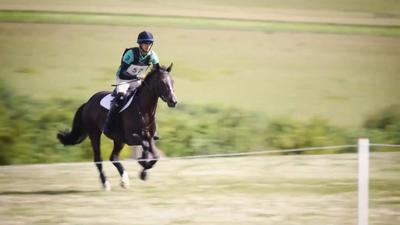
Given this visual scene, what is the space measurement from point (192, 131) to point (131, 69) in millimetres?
1141

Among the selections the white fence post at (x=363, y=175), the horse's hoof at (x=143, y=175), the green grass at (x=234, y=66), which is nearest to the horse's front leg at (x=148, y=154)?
the horse's hoof at (x=143, y=175)

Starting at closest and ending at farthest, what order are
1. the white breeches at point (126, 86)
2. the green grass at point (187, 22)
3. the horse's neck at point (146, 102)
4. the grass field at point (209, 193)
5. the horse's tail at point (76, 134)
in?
the grass field at point (209, 193), the horse's neck at point (146, 102), the white breeches at point (126, 86), the horse's tail at point (76, 134), the green grass at point (187, 22)

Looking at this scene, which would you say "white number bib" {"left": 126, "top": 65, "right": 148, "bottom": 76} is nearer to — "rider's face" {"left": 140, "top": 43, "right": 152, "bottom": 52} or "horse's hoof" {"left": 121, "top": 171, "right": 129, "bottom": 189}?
"rider's face" {"left": 140, "top": 43, "right": 152, "bottom": 52}

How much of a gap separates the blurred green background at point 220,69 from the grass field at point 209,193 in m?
0.22

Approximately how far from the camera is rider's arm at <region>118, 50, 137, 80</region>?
4949mm

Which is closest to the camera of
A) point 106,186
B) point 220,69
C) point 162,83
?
point 162,83

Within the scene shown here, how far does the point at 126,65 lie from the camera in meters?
4.98

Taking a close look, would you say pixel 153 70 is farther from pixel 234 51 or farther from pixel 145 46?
pixel 234 51

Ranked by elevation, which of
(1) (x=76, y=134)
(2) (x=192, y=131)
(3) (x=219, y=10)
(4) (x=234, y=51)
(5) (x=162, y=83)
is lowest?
(1) (x=76, y=134)

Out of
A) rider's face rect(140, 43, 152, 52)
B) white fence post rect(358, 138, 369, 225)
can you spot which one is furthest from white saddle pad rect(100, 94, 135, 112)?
white fence post rect(358, 138, 369, 225)

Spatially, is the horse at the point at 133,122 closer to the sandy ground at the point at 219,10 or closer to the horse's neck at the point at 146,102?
the horse's neck at the point at 146,102

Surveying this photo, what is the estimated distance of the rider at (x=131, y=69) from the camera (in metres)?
4.95

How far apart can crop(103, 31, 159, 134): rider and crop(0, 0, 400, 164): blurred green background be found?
0.54 metres

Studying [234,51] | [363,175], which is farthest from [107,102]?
[363,175]
